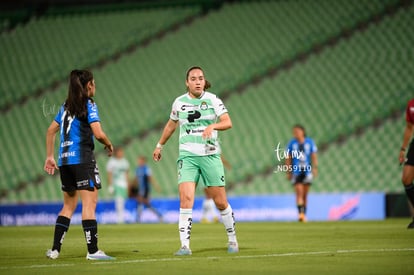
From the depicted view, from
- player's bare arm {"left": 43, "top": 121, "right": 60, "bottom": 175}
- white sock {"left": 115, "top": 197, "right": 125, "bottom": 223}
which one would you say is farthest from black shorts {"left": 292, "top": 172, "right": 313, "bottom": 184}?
player's bare arm {"left": 43, "top": 121, "right": 60, "bottom": 175}

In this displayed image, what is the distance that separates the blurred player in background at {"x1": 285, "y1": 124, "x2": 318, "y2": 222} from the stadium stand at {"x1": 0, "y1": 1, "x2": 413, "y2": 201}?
19.8 feet

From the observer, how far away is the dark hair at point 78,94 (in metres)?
9.12

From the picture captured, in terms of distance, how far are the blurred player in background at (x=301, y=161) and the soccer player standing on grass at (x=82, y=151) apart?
33.4 ft

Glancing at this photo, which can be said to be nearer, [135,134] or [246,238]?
[246,238]

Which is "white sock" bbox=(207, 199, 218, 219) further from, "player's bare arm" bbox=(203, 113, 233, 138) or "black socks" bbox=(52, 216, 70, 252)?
"black socks" bbox=(52, 216, 70, 252)

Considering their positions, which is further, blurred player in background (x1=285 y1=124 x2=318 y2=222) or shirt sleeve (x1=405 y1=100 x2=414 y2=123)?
blurred player in background (x1=285 y1=124 x2=318 y2=222)

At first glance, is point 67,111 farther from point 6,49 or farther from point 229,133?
point 6,49

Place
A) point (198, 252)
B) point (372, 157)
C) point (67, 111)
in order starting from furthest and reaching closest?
point (372, 157), point (198, 252), point (67, 111)

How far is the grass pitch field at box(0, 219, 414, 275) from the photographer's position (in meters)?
7.78

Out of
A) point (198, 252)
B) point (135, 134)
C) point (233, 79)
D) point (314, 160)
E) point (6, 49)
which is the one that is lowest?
point (198, 252)

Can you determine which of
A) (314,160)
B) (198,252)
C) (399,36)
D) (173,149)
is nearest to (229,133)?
(173,149)

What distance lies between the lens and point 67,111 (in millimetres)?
9297

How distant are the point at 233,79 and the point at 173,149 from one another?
3270 mm

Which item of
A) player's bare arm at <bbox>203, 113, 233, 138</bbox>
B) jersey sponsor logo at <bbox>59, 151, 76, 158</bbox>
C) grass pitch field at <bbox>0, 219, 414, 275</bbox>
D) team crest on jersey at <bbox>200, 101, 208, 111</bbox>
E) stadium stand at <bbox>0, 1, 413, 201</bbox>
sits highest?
stadium stand at <bbox>0, 1, 413, 201</bbox>
